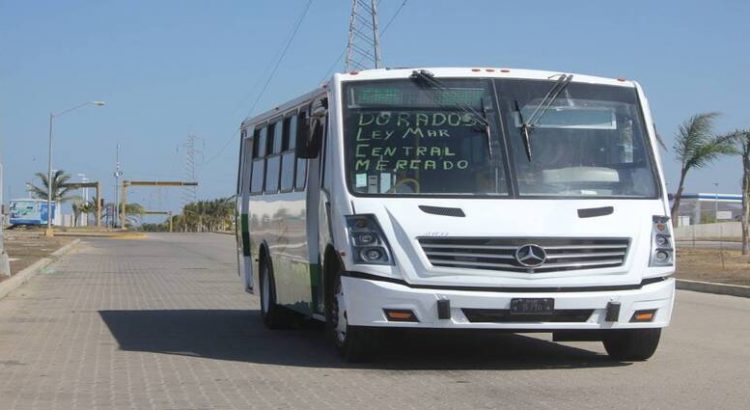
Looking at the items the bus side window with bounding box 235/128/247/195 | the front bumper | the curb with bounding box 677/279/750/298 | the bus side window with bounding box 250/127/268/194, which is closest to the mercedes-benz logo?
the front bumper

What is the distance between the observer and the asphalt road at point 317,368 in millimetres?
8086

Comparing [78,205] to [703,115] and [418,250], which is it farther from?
[418,250]

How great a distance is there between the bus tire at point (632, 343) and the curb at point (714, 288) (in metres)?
10.6

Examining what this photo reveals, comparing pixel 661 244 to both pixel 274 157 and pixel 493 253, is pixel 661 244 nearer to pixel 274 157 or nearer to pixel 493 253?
pixel 493 253

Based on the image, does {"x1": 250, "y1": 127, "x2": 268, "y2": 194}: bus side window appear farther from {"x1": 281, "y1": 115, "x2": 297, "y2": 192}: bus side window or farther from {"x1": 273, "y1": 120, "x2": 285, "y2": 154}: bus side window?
{"x1": 281, "y1": 115, "x2": 297, "y2": 192}: bus side window

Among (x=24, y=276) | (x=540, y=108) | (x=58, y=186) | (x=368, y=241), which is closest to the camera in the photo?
(x=368, y=241)

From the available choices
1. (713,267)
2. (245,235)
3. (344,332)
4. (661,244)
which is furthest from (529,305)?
(713,267)

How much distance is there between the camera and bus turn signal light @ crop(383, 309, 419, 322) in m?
8.98

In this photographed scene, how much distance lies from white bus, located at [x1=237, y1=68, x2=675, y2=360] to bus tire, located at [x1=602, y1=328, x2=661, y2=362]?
0.04ft

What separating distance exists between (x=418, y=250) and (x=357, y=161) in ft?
3.69

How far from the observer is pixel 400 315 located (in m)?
8.99

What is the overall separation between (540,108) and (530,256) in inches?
62.1

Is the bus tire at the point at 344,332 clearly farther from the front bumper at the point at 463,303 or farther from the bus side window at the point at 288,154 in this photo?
the bus side window at the point at 288,154

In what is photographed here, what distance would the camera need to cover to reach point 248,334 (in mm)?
12977
